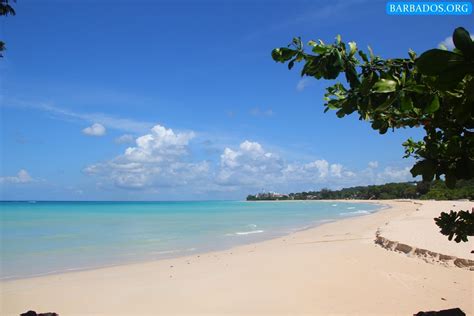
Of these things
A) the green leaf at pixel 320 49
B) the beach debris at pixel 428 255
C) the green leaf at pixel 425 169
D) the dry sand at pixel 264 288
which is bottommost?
the dry sand at pixel 264 288

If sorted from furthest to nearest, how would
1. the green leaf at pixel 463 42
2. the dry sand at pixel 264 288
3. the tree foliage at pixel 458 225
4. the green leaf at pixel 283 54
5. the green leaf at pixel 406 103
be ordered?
1. the dry sand at pixel 264 288
2. the tree foliage at pixel 458 225
3. the green leaf at pixel 283 54
4. the green leaf at pixel 406 103
5. the green leaf at pixel 463 42

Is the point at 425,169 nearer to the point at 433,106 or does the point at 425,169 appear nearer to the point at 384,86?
the point at 433,106

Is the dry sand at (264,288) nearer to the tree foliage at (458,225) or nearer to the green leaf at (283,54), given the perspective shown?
the tree foliage at (458,225)

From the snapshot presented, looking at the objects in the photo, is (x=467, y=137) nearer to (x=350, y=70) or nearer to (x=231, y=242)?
(x=350, y=70)

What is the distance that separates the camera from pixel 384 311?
577 centimetres

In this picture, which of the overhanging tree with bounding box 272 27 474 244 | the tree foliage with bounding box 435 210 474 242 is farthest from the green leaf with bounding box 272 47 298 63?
the tree foliage with bounding box 435 210 474 242

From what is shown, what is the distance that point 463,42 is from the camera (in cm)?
99

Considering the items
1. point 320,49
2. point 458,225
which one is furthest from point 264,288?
point 320,49

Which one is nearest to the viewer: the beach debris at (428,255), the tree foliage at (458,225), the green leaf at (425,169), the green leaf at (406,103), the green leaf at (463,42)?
the green leaf at (463,42)

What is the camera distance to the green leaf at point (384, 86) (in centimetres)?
137

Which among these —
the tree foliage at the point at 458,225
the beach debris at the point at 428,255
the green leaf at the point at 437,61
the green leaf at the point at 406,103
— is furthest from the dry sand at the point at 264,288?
the green leaf at the point at 437,61

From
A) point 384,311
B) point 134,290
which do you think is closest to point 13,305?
point 134,290

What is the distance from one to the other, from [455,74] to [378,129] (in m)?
1.15

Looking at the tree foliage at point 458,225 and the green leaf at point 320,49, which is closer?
the green leaf at point 320,49
